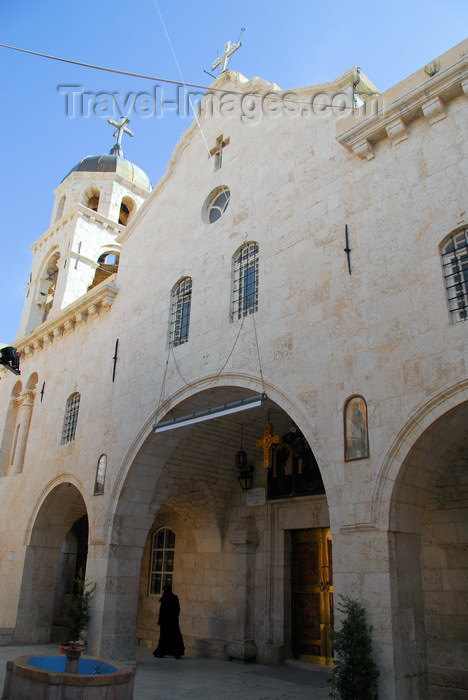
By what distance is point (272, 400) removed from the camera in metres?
7.96

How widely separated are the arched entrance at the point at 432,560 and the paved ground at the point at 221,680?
181 cm

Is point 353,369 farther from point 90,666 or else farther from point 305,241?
point 90,666

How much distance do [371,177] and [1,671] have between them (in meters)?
9.45

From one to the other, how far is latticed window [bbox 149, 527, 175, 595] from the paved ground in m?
2.31

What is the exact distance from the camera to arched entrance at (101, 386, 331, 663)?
33.5 ft

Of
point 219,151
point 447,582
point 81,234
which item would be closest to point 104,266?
point 81,234

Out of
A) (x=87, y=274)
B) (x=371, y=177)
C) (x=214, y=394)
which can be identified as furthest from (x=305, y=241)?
(x=87, y=274)

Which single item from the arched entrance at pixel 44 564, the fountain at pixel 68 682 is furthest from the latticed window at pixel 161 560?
the fountain at pixel 68 682

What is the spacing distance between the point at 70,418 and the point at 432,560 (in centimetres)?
873

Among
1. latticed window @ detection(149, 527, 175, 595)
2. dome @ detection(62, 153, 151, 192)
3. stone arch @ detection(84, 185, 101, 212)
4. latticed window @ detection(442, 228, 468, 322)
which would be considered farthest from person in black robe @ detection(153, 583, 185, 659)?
dome @ detection(62, 153, 151, 192)

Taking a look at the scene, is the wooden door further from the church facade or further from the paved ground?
the paved ground

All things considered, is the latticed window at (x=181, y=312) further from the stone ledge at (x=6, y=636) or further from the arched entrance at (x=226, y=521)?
the stone ledge at (x=6, y=636)

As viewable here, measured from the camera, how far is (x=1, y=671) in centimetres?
870

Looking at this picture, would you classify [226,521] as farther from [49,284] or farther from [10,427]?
[49,284]
